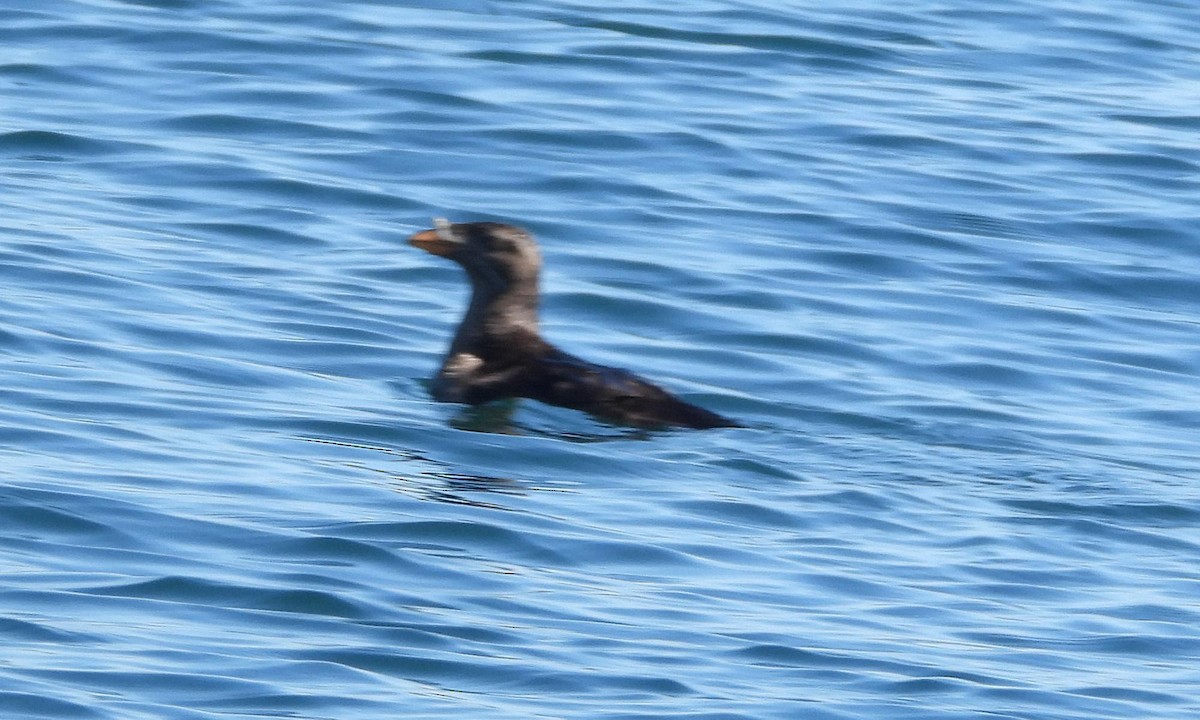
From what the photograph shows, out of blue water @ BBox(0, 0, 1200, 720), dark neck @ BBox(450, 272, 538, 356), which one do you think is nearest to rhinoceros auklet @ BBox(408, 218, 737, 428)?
dark neck @ BBox(450, 272, 538, 356)

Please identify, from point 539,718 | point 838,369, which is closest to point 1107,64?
point 838,369

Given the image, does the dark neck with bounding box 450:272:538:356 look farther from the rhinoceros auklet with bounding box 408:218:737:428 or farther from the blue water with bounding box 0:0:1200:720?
the blue water with bounding box 0:0:1200:720

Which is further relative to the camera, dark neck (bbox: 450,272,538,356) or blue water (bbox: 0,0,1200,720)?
dark neck (bbox: 450,272,538,356)

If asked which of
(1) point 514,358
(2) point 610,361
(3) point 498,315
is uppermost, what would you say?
(3) point 498,315

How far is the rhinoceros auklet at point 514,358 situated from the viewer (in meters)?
10.7

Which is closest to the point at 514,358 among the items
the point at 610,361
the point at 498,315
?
the point at 498,315

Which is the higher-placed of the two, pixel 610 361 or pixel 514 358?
pixel 514 358

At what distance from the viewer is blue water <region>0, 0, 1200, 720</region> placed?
7.47m

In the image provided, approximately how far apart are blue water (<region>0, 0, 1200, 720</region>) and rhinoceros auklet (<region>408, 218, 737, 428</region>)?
0.13m

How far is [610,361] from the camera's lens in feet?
41.3

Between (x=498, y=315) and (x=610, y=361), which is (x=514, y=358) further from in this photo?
(x=610, y=361)

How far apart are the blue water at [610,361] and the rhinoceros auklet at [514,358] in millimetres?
130

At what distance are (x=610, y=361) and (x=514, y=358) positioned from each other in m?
1.11

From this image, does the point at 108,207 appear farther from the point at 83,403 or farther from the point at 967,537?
the point at 967,537
